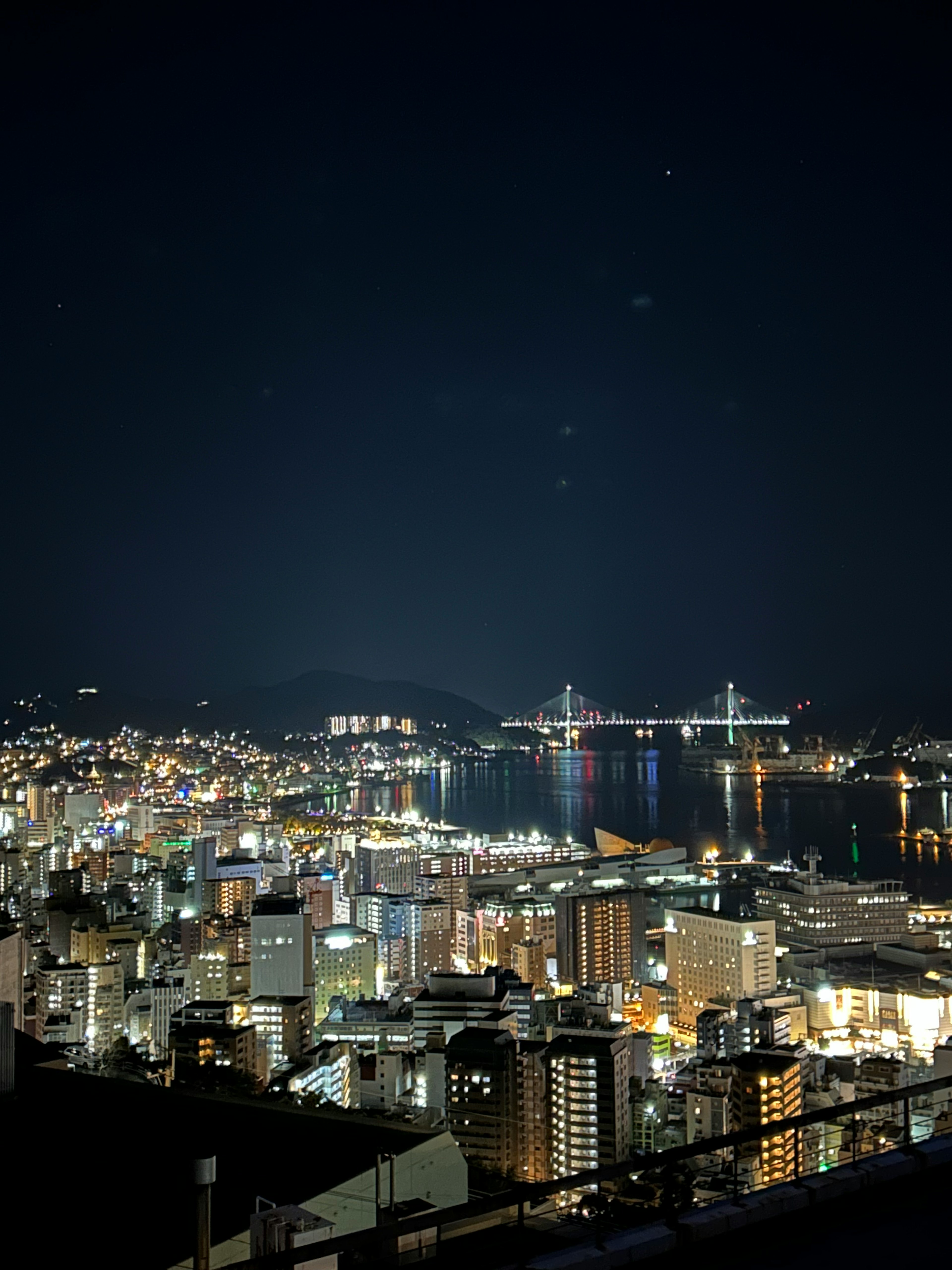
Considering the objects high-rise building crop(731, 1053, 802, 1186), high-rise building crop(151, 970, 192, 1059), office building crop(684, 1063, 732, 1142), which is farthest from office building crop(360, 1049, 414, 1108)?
high-rise building crop(151, 970, 192, 1059)

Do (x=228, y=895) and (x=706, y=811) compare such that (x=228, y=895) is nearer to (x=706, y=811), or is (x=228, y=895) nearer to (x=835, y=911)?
(x=835, y=911)

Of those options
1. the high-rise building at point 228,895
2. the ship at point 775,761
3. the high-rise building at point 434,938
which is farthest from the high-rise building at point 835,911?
the ship at point 775,761

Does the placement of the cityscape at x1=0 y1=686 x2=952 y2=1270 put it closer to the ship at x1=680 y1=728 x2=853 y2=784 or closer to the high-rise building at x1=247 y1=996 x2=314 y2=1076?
the high-rise building at x1=247 y1=996 x2=314 y2=1076

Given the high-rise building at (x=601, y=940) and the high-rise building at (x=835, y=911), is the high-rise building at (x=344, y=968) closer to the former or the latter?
the high-rise building at (x=601, y=940)

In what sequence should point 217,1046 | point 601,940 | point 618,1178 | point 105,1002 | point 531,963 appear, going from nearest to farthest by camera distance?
point 618,1178
point 217,1046
point 105,1002
point 531,963
point 601,940

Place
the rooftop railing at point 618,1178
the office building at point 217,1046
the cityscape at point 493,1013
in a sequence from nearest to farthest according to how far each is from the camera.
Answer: the rooftop railing at point 618,1178
the cityscape at point 493,1013
the office building at point 217,1046

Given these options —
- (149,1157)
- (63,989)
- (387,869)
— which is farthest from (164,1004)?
(387,869)

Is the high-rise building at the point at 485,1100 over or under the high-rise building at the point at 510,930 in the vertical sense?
over

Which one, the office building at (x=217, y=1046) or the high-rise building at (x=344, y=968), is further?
the high-rise building at (x=344, y=968)
